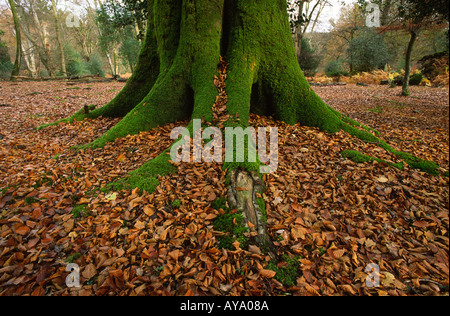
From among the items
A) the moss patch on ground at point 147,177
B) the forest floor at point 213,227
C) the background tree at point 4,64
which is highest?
the background tree at point 4,64

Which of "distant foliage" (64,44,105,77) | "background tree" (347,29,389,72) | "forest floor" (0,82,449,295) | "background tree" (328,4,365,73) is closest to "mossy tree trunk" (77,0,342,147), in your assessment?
"forest floor" (0,82,449,295)

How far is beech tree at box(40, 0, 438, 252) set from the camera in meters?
3.82

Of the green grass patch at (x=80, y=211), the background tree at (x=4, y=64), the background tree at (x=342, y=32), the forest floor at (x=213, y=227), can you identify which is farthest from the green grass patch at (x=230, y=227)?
the background tree at (x=342, y=32)

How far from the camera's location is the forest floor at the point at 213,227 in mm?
1860

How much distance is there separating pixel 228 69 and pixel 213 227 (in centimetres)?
292

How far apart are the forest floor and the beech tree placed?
0.66 metres

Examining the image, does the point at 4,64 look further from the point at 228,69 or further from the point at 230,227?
the point at 230,227

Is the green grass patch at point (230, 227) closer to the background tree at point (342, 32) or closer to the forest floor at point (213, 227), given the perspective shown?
the forest floor at point (213, 227)

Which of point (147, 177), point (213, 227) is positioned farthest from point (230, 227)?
point (147, 177)

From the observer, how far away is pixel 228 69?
3936mm

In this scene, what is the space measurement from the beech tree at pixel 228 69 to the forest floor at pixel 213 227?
66 cm

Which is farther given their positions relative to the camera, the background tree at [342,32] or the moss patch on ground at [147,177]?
the background tree at [342,32]
